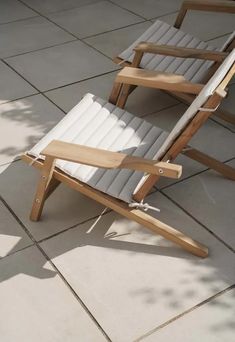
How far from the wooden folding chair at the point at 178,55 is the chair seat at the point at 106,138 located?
0.73 feet

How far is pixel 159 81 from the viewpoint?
9.19 feet

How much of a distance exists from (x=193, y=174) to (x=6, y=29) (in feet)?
8.84

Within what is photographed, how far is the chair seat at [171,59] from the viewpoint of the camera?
336 centimetres

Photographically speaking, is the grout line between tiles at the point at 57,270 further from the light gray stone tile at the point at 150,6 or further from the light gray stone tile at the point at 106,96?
the light gray stone tile at the point at 150,6

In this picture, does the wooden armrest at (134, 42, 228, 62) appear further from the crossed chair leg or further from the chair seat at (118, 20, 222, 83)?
the crossed chair leg

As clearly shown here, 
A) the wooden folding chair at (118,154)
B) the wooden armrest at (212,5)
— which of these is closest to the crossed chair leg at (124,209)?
the wooden folding chair at (118,154)

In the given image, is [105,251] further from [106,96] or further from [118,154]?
[106,96]

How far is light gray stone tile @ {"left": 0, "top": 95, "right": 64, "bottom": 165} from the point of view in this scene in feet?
10.8

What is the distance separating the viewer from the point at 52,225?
269 cm

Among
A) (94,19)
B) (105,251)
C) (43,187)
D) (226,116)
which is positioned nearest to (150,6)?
(94,19)

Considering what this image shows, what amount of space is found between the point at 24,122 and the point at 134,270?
1505mm

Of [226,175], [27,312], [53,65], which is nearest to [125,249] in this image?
[27,312]

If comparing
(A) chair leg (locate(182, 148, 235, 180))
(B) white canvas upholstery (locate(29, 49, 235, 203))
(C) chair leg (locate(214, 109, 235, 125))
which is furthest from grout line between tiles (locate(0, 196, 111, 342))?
(C) chair leg (locate(214, 109, 235, 125))

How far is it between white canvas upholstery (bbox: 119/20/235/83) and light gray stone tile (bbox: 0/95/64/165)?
25.4 inches
